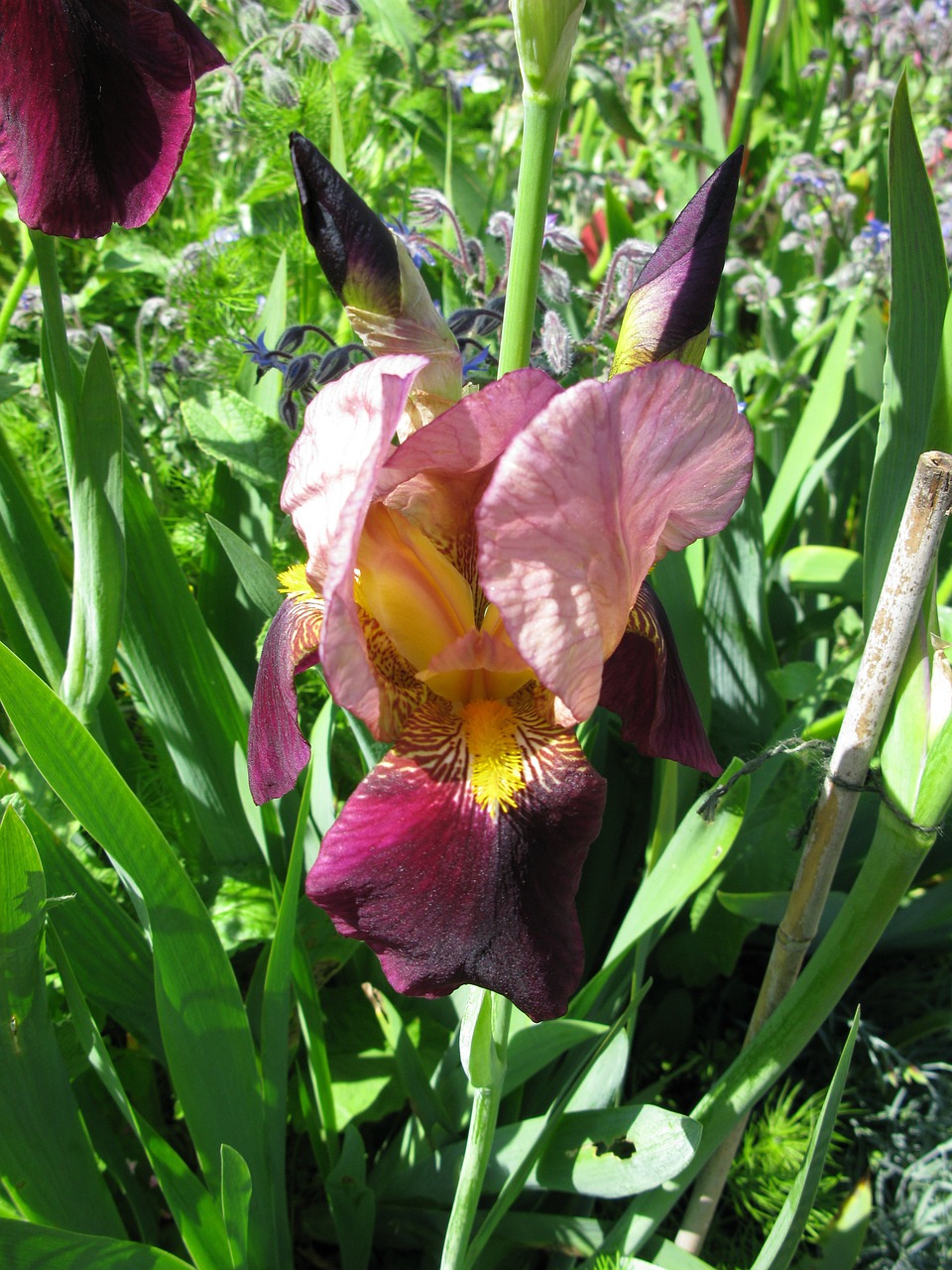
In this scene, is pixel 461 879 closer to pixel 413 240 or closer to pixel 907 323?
pixel 907 323

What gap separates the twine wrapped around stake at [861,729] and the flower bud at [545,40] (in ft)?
1.30

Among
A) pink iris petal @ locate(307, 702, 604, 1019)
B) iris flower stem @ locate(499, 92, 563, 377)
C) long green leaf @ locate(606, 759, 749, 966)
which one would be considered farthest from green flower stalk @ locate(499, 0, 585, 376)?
long green leaf @ locate(606, 759, 749, 966)

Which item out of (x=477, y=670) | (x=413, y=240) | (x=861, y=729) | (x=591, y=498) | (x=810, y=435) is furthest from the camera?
(x=810, y=435)

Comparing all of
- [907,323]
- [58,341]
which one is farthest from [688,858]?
[58,341]

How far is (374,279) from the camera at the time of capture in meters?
0.67

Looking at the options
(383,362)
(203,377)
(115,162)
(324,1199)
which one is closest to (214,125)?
(203,377)

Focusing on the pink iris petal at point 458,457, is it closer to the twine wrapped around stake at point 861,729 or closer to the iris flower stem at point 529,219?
the iris flower stem at point 529,219

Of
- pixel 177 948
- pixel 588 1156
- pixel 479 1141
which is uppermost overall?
pixel 177 948

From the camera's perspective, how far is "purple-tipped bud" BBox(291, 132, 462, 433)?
0.66 meters

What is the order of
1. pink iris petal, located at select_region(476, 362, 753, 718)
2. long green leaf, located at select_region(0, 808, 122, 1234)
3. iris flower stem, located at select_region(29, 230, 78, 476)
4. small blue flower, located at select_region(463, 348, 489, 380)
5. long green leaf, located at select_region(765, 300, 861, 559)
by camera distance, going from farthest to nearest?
long green leaf, located at select_region(765, 300, 861, 559) → small blue flower, located at select_region(463, 348, 489, 380) → iris flower stem, located at select_region(29, 230, 78, 476) → long green leaf, located at select_region(0, 808, 122, 1234) → pink iris petal, located at select_region(476, 362, 753, 718)

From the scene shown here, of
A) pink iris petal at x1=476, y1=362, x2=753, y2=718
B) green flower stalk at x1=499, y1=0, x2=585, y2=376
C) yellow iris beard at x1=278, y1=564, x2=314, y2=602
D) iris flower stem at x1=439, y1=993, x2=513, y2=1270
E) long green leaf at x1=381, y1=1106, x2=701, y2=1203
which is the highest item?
green flower stalk at x1=499, y1=0, x2=585, y2=376

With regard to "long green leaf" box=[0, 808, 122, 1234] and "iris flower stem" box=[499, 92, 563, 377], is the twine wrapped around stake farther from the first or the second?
"long green leaf" box=[0, 808, 122, 1234]

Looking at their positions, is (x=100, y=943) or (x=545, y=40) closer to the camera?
(x=545, y=40)

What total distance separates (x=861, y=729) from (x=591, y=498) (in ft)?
1.37
